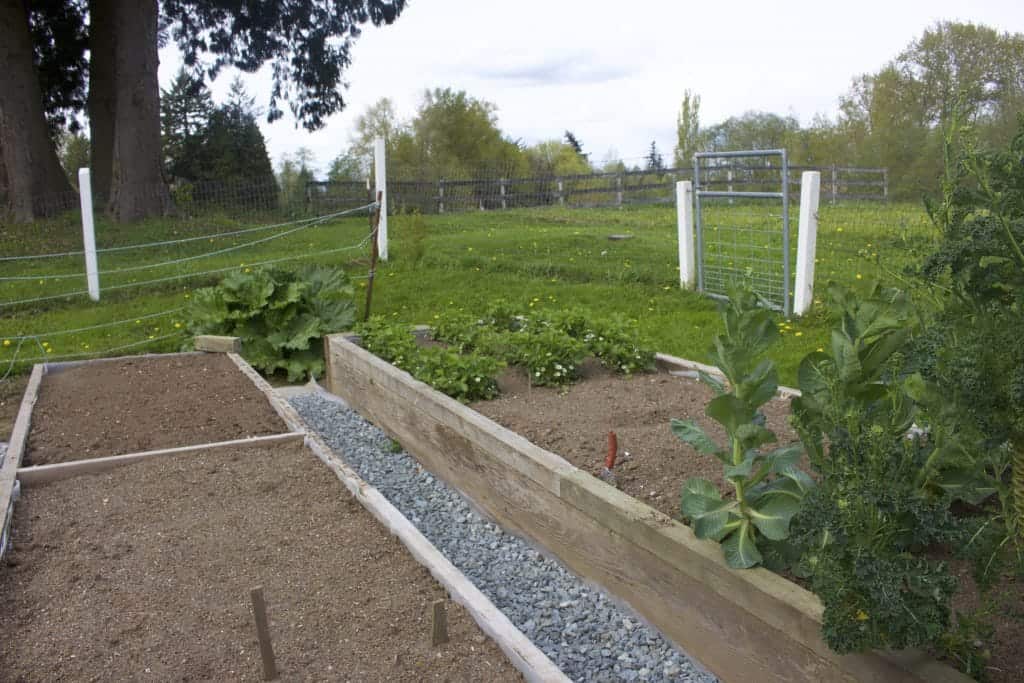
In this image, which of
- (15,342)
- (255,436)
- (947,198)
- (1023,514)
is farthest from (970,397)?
(15,342)

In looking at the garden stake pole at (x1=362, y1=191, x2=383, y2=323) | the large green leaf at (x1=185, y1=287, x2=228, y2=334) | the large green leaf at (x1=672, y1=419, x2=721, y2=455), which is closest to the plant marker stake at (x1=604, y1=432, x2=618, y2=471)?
the large green leaf at (x1=672, y1=419, x2=721, y2=455)

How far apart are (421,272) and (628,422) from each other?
20.2 ft

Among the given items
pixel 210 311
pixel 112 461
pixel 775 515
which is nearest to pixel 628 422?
pixel 775 515

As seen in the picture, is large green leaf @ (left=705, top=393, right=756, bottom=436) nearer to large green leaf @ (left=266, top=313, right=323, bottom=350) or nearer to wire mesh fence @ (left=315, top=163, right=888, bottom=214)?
large green leaf @ (left=266, top=313, right=323, bottom=350)

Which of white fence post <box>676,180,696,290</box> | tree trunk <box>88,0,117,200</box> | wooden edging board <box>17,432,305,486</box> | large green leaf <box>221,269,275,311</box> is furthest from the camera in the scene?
tree trunk <box>88,0,117,200</box>

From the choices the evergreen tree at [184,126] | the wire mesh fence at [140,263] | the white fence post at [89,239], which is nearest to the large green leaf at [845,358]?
the wire mesh fence at [140,263]

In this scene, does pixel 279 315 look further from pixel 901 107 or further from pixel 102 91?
pixel 901 107

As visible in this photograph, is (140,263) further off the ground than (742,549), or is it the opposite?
(140,263)

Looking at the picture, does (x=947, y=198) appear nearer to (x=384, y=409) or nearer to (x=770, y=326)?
(x=770, y=326)

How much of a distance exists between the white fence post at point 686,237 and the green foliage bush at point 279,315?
361cm

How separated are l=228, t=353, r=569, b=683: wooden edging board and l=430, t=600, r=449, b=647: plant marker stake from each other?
144 millimetres

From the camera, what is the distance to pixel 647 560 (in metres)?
3.08

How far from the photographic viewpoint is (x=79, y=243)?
41.1 ft

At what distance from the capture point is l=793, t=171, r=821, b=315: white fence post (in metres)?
7.68
